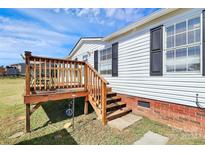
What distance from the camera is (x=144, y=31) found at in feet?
16.7

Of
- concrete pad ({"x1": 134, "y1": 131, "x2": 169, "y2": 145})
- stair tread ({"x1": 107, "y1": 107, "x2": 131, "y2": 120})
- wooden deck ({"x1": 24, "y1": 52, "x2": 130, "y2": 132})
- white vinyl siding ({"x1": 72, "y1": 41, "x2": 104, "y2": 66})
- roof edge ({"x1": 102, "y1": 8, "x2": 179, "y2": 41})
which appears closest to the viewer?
concrete pad ({"x1": 134, "y1": 131, "x2": 169, "y2": 145})

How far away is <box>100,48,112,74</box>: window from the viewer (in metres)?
6.94

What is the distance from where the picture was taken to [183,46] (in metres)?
3.93

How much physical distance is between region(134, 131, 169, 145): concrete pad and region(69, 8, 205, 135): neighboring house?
0.84 m

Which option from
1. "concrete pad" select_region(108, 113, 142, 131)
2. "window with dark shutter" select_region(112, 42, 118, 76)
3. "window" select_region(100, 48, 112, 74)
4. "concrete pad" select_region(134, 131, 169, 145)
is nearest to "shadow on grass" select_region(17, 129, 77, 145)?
"concrete pad" select_region(108, 113, 142, 131)

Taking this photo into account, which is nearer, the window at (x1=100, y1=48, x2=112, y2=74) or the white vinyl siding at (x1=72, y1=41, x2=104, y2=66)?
the window at (x1=100, y1=48, x2=112, y2=74)

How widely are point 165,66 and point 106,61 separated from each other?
3.29m

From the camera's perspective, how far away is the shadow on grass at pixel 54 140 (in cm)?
352

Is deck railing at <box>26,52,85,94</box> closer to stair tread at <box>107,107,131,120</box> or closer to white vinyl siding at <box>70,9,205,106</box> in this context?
white vinyl siding at <box>70,9,205,106</box>

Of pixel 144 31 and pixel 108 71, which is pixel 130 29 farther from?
pixel 108 71

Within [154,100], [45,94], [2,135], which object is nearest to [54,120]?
[45,94]

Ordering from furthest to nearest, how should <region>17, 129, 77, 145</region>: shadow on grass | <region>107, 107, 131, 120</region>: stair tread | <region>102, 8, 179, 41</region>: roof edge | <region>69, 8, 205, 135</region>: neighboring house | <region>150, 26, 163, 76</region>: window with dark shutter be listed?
<region>107, 107, 131, 120</region>: stair tread → <region>150, 26, 163, 76</region>: window with dark shutter → <region>102, 8, 179, 41</region>: roof edge → <region>69, 8, 205, 135</region>: neighboring house → <region>17, 129, 77, 145</region>: shadow on grass
